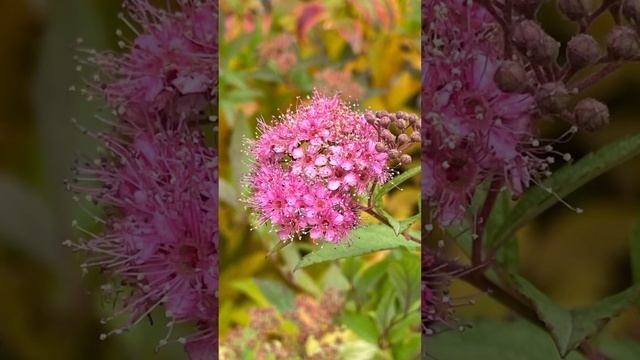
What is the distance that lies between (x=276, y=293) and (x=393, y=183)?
21 cm

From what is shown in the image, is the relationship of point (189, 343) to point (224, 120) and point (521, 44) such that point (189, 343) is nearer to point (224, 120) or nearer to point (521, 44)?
point (224, 120)

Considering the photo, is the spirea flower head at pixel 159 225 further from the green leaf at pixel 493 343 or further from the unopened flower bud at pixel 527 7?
the unopened flower bud at pixel 527 7

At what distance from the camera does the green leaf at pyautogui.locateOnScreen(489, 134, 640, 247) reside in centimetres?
101

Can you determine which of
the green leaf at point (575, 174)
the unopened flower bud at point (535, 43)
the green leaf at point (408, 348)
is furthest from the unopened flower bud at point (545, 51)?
the green leaf at point (408, 348)

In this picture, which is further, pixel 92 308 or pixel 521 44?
pixel 92 308

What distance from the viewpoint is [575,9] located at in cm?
99

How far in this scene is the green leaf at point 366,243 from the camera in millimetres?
1011

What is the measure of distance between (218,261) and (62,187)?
0.79 ft

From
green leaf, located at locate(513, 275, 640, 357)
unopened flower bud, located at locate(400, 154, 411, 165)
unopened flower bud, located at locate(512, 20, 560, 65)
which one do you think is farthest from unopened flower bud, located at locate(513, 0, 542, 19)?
green leaf, located at locate(513, 275, 640, 357)

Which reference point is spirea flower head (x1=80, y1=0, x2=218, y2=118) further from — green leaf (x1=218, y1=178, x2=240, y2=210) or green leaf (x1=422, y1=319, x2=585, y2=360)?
green leaf (x1=422, y1=319, x2=585, y2=360)

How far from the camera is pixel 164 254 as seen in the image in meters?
1.07

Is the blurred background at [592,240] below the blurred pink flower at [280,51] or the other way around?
below

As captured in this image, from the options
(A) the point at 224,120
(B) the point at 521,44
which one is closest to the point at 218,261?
(A) the point at 224,120

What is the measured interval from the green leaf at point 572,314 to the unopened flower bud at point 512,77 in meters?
0.24
